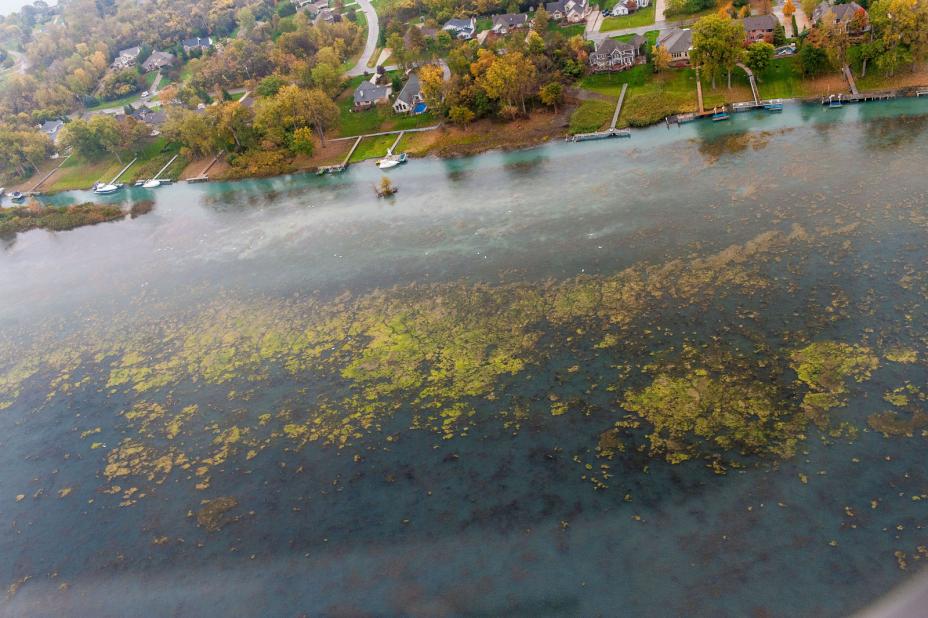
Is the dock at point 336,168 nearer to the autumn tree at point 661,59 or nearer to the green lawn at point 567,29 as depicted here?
the green lawn at point 567,29

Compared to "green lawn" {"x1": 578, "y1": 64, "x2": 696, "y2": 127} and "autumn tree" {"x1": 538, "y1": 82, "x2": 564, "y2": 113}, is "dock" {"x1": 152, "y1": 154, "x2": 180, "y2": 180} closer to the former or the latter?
"autumn tree" {"x1": 538, "y1": 82, "x2": 564, "y2": 113}

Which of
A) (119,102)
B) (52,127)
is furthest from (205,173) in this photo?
(119,102)

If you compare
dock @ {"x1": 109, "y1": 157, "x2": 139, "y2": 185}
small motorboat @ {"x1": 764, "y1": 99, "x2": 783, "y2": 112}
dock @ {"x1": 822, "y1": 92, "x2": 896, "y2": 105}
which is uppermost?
dock @ {"x1": 109, "y1": 157, "x2": 139, "y2": 185}

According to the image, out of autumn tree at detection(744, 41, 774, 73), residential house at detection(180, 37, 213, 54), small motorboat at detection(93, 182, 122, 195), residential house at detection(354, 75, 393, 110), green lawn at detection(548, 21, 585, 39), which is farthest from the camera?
residential house at detection(180, 37, 213, 54)

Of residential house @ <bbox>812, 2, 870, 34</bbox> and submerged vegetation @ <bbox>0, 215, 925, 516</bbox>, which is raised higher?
residential house @ <bbox>812, 2, 870, 34</bbox>

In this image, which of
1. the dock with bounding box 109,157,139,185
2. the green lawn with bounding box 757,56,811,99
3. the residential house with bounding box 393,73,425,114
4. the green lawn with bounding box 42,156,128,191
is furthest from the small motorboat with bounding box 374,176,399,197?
the green lawn with bounding box 42,156,128,191

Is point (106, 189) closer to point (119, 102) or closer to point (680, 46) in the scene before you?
point (119, 102)

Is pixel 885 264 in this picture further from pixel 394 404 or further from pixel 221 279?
pixel 221 279
